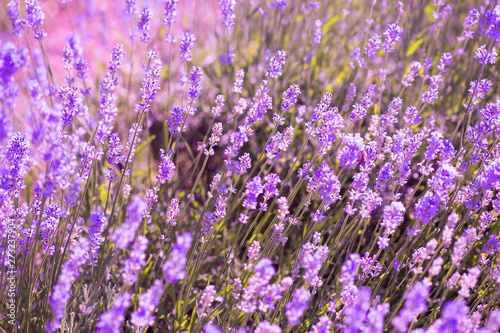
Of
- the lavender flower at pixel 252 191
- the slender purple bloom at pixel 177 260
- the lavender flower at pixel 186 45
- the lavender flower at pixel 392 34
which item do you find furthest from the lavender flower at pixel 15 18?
the lavender flower at pixel 392 34

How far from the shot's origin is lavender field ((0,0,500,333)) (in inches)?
57.6

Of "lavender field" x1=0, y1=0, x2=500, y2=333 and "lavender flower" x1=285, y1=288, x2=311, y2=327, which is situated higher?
"lavender field" x1=0, y1=0, x2=500, y2=333

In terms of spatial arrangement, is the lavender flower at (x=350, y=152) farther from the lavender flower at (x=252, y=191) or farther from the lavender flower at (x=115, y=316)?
the lavender flower at (x=115, y=316)

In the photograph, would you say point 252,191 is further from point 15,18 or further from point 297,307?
point 15,18

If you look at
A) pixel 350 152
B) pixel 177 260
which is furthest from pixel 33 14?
pixel 350 152

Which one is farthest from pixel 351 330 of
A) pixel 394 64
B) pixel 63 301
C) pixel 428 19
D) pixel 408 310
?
pixel 428 19

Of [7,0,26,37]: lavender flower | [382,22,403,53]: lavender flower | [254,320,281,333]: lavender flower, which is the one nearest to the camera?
[254,320,281,333]: lavender flower

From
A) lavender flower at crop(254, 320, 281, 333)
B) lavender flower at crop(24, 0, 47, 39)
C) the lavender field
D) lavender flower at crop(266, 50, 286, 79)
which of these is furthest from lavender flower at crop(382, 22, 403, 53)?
lavender flower at crop(24, 0, 47, 39)

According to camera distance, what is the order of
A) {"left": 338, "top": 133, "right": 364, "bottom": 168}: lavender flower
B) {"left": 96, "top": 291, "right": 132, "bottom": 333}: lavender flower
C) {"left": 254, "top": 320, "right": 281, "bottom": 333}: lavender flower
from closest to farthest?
1. {"left": 96, "top": 291, "right": 132, "bottom": 333}: lavender flower
2. {"left": 254, "top": 320, "right": 281, "bottom": 333}: lavender flower
3. {"left": 338, "top": 133, "right": 364, "bottom": 168}: lavender flower

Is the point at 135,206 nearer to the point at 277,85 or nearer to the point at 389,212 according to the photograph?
the point at 389,212

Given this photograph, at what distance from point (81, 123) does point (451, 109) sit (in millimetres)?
3315

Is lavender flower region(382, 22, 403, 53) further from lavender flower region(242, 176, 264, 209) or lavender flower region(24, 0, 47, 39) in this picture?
lavender flower region(24, 0, 47, 39)

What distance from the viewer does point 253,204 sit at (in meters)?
1.85

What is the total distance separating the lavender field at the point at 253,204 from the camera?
1.46 metres
